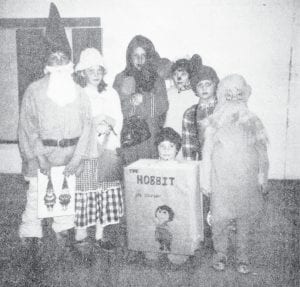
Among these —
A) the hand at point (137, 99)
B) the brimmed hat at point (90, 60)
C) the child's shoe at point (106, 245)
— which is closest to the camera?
the brimmed hat at point (90, 60)

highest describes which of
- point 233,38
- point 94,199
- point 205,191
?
point 233,38

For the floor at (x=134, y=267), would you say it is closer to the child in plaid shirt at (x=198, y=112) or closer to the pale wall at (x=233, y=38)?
the child in plaid shirt at (x=198, y=112)

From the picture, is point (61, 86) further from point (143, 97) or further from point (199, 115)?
point (199, 115)

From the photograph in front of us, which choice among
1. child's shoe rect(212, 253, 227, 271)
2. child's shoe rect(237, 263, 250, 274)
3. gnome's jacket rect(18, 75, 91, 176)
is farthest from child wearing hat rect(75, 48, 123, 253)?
child's shoe rect(237, 263, 250, 274)

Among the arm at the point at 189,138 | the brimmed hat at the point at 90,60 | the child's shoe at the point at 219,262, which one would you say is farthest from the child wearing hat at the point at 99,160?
the child's shoe at the point at 219,262

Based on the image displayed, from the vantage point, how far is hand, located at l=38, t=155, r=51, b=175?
2891 millimetres

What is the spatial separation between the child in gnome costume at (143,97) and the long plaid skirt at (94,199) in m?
0.35

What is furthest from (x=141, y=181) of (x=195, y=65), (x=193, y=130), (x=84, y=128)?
(x=195, y=65)

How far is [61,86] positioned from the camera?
9.55 feet

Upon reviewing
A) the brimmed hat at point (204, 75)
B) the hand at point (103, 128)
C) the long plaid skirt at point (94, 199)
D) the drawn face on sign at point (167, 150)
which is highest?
the brimmed hat at point (204, 75)

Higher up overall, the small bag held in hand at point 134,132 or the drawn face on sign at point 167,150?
the small bag held in hand at point 134,132

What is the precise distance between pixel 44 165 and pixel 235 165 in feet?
4.56

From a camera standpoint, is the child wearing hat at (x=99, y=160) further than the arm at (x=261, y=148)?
Yes

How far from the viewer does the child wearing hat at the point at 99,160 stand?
305cm
